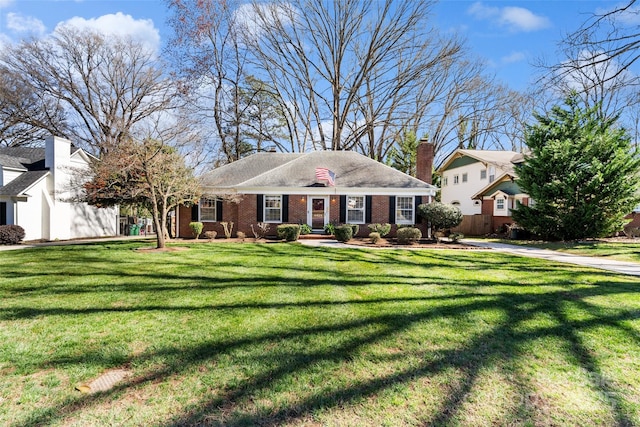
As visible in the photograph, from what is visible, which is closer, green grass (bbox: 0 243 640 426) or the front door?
green grass (bbox: 0 243 640 426)

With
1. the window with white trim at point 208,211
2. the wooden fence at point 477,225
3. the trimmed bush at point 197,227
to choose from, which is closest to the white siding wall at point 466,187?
the wooden fence at point 477,225

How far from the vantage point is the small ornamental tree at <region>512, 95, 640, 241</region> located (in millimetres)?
14047

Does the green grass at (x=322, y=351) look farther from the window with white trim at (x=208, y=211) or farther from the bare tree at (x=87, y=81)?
the bare tree at (x=87, y=81)

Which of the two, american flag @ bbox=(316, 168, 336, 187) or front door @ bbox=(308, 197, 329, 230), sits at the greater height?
american flag @ bbox=(316, 168, 336, 187)

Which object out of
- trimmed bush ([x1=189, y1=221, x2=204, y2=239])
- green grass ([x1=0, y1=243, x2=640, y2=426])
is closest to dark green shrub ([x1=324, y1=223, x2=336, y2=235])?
trimmed bush ([x1=189, y1=221, x2=204, y2=239])

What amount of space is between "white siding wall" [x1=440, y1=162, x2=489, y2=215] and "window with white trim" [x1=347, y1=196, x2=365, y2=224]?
39.8 ft

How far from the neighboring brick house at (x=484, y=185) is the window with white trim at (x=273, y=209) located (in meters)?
12.4

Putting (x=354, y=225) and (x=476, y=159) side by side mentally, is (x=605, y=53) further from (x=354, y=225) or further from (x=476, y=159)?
(x=476, y=159)

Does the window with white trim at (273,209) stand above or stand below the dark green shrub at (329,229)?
above

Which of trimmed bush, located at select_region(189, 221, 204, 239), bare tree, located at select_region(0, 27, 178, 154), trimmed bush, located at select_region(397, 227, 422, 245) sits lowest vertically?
trimmed bush, located at select_region(397, 227, 422, 245)

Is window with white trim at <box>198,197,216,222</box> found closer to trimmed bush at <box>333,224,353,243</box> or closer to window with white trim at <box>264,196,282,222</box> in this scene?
window with white trim at <box>264,196,282,222</box>

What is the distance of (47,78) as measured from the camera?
22.2m

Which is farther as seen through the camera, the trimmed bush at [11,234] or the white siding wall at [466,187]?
the white siding wall at [466,187]

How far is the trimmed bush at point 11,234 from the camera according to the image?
544 inches
